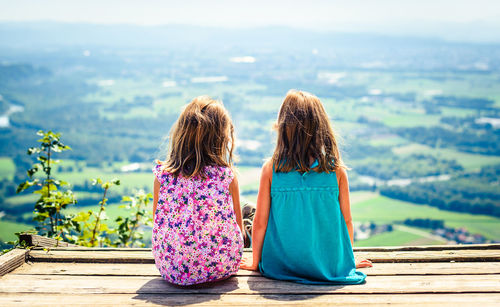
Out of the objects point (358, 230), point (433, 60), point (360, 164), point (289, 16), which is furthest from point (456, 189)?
point (289, 16)

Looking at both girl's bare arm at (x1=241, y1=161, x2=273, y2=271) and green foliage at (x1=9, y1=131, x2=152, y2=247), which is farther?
green foliage at (x1=9, y1=131, x2=152, y2=247)

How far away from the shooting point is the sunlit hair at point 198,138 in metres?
3.01

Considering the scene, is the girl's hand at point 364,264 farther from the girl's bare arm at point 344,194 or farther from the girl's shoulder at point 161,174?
the girl's shoulder at point 161,174

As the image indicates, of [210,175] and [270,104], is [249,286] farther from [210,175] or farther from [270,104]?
[270,104]

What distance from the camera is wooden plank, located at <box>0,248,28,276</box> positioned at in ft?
10.5

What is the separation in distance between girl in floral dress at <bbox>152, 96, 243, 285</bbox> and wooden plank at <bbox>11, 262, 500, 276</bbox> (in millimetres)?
307

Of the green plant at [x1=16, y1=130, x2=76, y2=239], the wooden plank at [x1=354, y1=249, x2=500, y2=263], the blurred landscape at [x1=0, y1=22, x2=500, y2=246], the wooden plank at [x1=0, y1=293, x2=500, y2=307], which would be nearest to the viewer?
the wooden plank at [x1=0, y1=293, x2=500, y2=307]

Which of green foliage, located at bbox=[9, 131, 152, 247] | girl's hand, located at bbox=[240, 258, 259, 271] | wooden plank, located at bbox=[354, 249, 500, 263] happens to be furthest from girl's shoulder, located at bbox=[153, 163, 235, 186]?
green foliage, located at bbox=[9, 131, 152, 247]

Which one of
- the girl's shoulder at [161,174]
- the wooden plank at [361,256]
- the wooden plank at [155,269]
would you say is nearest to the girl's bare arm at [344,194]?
the wooden plank at [155,269]

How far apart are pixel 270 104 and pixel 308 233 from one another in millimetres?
59547

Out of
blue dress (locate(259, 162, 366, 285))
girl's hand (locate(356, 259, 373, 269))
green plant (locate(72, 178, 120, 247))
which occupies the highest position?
blue dress (locate(259, 162, 366, 285))

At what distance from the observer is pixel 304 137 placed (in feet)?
9.95

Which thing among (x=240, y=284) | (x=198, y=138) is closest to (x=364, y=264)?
(x=240, y=284)

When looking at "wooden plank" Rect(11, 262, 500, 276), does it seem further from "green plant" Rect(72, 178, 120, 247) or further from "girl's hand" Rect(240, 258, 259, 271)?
"green plant" Rect(72, 178, 120, 247)
